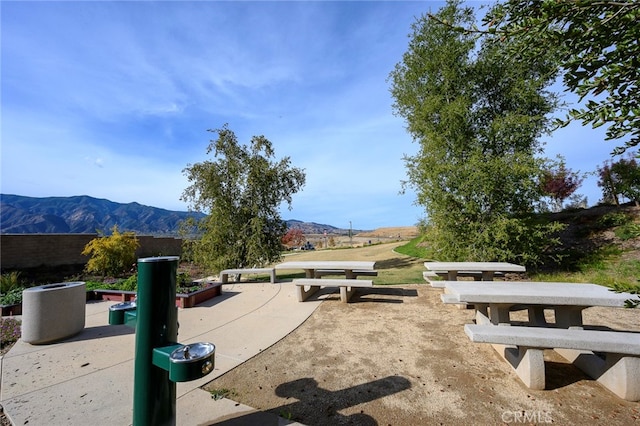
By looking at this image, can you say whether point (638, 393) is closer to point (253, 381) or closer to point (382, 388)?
point (382, 388)

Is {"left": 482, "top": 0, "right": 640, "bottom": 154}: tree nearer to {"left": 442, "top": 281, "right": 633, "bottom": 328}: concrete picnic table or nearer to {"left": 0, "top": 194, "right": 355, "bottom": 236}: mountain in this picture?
{"left": 442, "top": 281, "right": 633, "bottom": 328}: concrete picnic table

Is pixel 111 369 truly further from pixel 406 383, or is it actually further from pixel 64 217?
pixel 64 217

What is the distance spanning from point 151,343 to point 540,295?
4069mm

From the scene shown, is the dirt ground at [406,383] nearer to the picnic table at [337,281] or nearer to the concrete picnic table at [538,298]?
the concrete picnic table at [538,298]

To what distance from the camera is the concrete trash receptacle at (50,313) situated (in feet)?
13.2

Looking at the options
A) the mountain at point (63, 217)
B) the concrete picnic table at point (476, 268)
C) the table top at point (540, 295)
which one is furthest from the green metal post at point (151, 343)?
the mountain at point (63, 217)

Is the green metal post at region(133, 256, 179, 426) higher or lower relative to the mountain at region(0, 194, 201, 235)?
lower

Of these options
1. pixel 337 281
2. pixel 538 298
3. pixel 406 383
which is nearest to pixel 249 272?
pixel 337 281

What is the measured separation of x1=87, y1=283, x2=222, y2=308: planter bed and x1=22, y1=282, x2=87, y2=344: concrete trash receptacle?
6.36ft

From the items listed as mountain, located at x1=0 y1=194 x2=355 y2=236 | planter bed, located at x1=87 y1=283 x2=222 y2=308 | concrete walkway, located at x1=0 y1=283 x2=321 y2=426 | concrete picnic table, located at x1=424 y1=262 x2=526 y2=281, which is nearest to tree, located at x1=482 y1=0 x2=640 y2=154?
concrete walkway, located at x1=0 y1=283 x2=321 y2=426

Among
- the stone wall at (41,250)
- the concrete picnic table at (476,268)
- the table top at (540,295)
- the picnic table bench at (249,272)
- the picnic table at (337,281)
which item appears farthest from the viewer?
the stone wall at (41,250)

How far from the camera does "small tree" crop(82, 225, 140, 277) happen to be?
10.3m

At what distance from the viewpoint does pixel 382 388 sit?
2.86 m

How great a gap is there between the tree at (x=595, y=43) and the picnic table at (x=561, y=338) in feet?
4.48
